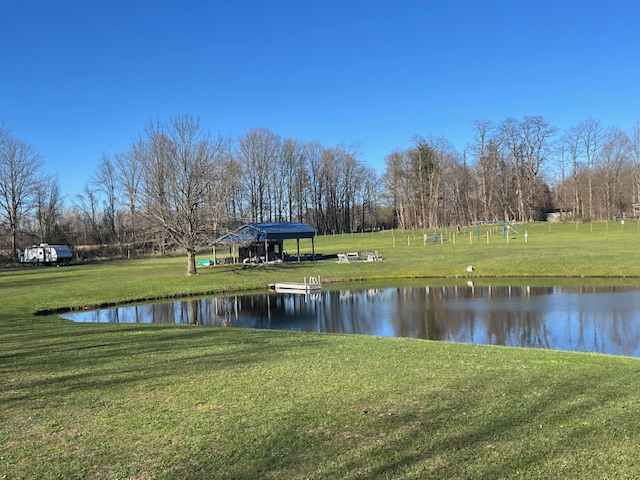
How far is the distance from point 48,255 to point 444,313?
177 ft

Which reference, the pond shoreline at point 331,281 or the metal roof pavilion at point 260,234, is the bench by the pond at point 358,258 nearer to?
the metal roof pavilion at point 260,234

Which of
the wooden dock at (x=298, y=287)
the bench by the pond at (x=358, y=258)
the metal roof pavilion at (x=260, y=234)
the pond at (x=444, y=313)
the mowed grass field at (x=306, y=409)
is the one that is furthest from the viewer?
the metal roof pavilion at (x=260, y=234)

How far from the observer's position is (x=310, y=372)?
29.2 ft

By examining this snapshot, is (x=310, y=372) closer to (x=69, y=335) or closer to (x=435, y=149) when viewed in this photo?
(x=69, y=335)

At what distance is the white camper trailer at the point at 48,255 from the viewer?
61344 mm

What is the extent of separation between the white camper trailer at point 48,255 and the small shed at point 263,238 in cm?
2656

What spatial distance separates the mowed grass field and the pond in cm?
469

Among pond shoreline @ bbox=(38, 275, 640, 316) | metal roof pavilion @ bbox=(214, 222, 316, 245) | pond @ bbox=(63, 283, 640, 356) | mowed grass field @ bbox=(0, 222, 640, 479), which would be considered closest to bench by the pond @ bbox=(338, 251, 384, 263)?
metal roof pavilion @ bbox=(214, 222, 316, 245)

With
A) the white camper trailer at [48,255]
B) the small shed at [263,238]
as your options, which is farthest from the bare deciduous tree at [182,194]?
the white camper trailer at [48,255]

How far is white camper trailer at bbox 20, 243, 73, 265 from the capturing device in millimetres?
61344

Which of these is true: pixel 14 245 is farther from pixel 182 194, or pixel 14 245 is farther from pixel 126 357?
pixel 126 357

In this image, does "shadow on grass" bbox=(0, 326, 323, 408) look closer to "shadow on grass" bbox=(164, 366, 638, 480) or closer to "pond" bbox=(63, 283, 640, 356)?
"shadow on grass" bbox=(164, 366, 638, 480)

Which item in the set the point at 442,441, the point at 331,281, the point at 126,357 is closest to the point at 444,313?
the point at 126,357

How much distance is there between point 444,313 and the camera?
20969 millimetres
